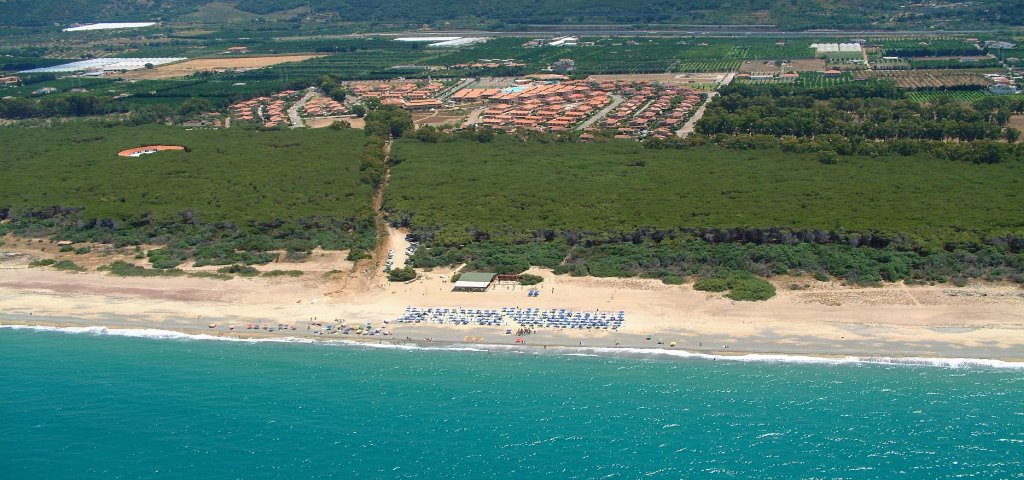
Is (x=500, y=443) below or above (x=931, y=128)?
below

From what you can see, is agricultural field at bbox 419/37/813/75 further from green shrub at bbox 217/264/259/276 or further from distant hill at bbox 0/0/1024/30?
green shrub at bbox 217/264/259/276

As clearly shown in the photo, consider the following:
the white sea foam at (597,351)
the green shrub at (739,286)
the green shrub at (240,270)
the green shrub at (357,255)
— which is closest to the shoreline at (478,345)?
the white sea foam at (597,351)

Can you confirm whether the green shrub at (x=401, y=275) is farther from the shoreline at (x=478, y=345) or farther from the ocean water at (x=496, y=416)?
the ocean water at (x=496, y=416)

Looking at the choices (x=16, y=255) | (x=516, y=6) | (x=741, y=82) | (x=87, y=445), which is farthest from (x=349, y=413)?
(x=516, y=6)

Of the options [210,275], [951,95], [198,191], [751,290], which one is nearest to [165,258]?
[210,275]

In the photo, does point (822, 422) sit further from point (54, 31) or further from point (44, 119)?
point (54, 31)
